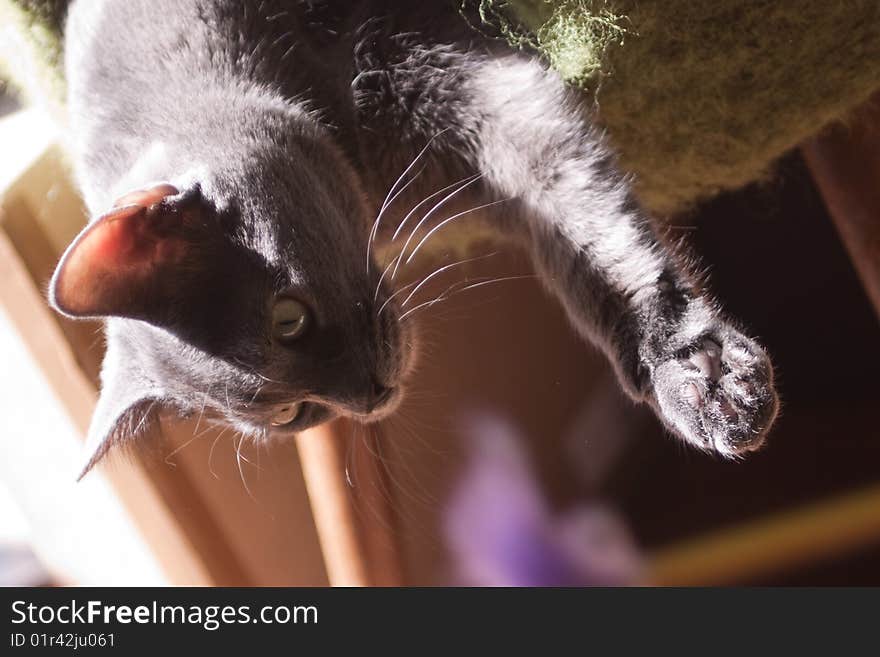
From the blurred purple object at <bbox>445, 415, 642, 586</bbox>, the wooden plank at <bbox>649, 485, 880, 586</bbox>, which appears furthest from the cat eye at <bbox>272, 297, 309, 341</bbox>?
the wooden plank at <bbox>649, 485, 880, 586</bbox>

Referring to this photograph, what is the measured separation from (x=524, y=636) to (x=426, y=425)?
1.15 feet

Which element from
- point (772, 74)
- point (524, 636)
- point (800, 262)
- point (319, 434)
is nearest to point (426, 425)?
point (319, 434)

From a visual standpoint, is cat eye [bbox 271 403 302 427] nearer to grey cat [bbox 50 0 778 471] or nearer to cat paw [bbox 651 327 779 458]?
grey cat [bbox 50 0 778 471]

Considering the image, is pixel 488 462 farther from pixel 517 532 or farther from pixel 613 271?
pixel 613 271

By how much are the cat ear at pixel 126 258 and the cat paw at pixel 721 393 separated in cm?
42

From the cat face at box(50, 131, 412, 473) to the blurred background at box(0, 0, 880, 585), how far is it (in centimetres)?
16

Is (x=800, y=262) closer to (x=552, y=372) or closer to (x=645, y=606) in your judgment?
(x=552, y=372)

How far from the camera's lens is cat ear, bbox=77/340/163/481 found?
745 mm

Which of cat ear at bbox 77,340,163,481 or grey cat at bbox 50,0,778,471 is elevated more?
grey cat at bbox 50,0,778,471

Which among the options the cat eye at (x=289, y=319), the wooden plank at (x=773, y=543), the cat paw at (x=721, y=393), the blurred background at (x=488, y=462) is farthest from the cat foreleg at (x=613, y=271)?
the wooden plank at (x=773, y=543)

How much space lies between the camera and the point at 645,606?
0.80 meters

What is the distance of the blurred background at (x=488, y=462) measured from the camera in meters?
1.00

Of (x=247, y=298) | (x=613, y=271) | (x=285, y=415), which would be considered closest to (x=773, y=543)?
(x=613, y=271)

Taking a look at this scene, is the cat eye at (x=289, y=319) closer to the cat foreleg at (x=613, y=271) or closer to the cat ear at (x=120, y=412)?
the cat ear at (x=120, y=412)
